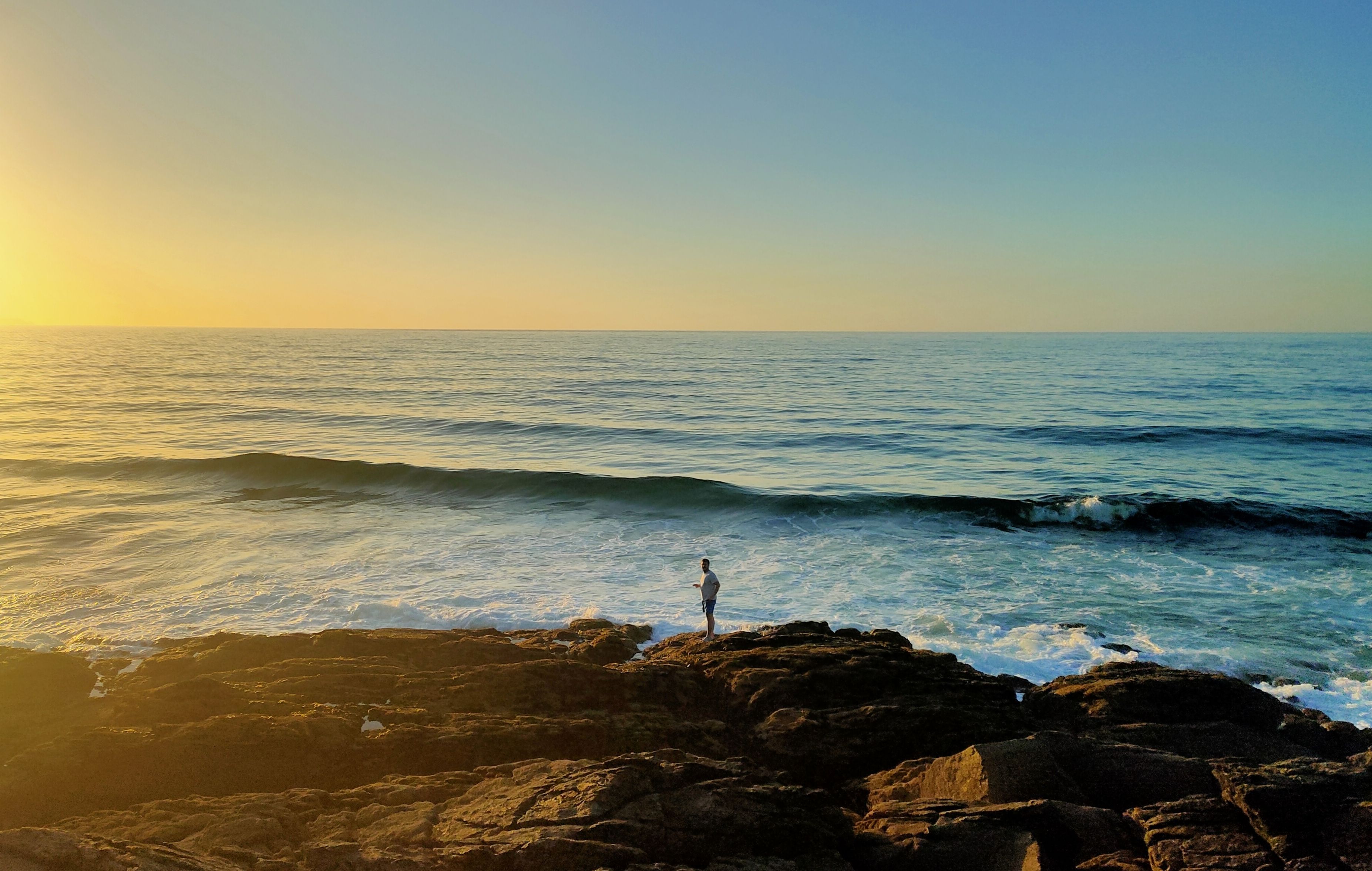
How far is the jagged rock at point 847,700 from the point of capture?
836 centimetres

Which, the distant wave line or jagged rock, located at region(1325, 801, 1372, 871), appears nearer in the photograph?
jagged rock, located at region(1325, 801, 1372, 871)

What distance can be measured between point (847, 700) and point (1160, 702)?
3847 millimetres

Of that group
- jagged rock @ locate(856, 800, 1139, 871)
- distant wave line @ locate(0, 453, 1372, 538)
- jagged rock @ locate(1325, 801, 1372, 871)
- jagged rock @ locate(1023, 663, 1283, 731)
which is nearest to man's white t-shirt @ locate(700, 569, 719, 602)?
jagged rock @ locate(1023, 663, 1283, 731)

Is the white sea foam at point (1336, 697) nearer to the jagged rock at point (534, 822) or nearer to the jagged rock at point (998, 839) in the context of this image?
the jagged rock at point (998, 839)

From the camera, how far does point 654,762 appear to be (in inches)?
275

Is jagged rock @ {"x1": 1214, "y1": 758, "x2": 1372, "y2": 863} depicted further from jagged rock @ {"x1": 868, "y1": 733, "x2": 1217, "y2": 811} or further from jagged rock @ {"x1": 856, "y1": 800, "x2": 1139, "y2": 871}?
jagged rock @ {"x1": 856, "y1": 800, "x2": 1139, "y2": 871}

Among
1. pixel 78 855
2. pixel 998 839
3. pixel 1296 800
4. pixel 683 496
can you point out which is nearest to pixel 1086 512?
pixel 683 496

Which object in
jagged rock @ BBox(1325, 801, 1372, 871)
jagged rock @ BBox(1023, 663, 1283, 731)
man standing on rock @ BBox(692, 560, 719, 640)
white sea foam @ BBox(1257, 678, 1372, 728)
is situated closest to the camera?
jagged rock @ BBox(1325, 801, 1372, 871)

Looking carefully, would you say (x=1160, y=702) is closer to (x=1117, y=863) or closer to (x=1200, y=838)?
(x=1200, y=838)

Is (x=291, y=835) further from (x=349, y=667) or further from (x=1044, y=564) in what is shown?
(x=1044, y=564)

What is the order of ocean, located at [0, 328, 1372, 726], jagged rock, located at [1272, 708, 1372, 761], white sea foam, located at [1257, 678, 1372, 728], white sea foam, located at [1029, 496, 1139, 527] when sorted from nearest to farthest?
jagged rock, located at [1272, 708, 1372, 761] → white sea foam, located at [1257, 678, 1372, 728] → ocean, located at [0, 328, 1372, 726] → white sea foam, located at [1029, 496, 1139, 527]

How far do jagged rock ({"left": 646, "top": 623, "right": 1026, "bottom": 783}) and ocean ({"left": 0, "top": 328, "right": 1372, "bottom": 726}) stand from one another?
3.76 metres

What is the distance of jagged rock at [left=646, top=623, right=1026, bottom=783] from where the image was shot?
8.36m

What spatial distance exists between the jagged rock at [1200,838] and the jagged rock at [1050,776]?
20.6 inches
